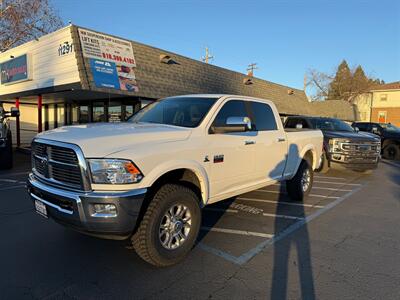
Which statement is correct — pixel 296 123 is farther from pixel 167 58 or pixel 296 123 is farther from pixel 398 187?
pixel 167 58

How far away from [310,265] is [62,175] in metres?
2.97

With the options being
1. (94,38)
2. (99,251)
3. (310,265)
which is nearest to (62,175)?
(99,251)

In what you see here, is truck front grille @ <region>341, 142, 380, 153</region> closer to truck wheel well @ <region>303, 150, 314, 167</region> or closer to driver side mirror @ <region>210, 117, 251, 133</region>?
truck wheel well @ <region>303, 150, 314, 167</region>

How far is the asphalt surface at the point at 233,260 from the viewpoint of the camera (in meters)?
3.04

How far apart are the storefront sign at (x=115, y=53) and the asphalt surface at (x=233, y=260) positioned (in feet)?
24.0

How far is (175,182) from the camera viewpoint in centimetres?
364

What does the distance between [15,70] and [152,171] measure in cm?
1542

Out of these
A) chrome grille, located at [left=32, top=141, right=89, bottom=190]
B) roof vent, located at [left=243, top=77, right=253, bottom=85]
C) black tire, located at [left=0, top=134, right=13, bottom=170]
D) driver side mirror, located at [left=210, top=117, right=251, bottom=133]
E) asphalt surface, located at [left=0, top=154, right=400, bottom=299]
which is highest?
roof vent, located at [left=243, top=77, right=253, bottom=85]

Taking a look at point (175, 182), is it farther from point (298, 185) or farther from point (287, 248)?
point (298, 185)

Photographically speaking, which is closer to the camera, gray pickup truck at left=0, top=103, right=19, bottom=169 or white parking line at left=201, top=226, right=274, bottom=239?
white parking line at left=201, top=226, right=274, bottom=239

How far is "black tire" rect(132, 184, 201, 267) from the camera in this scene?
127 inches

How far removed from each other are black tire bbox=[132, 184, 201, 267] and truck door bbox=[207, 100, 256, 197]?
56cm

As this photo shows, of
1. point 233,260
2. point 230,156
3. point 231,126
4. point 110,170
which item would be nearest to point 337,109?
point 230,156

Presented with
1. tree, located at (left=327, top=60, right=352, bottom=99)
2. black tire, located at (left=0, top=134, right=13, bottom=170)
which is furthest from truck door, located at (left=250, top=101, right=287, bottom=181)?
tree, located at (left=327, top=60, right=352, bottom=99)
